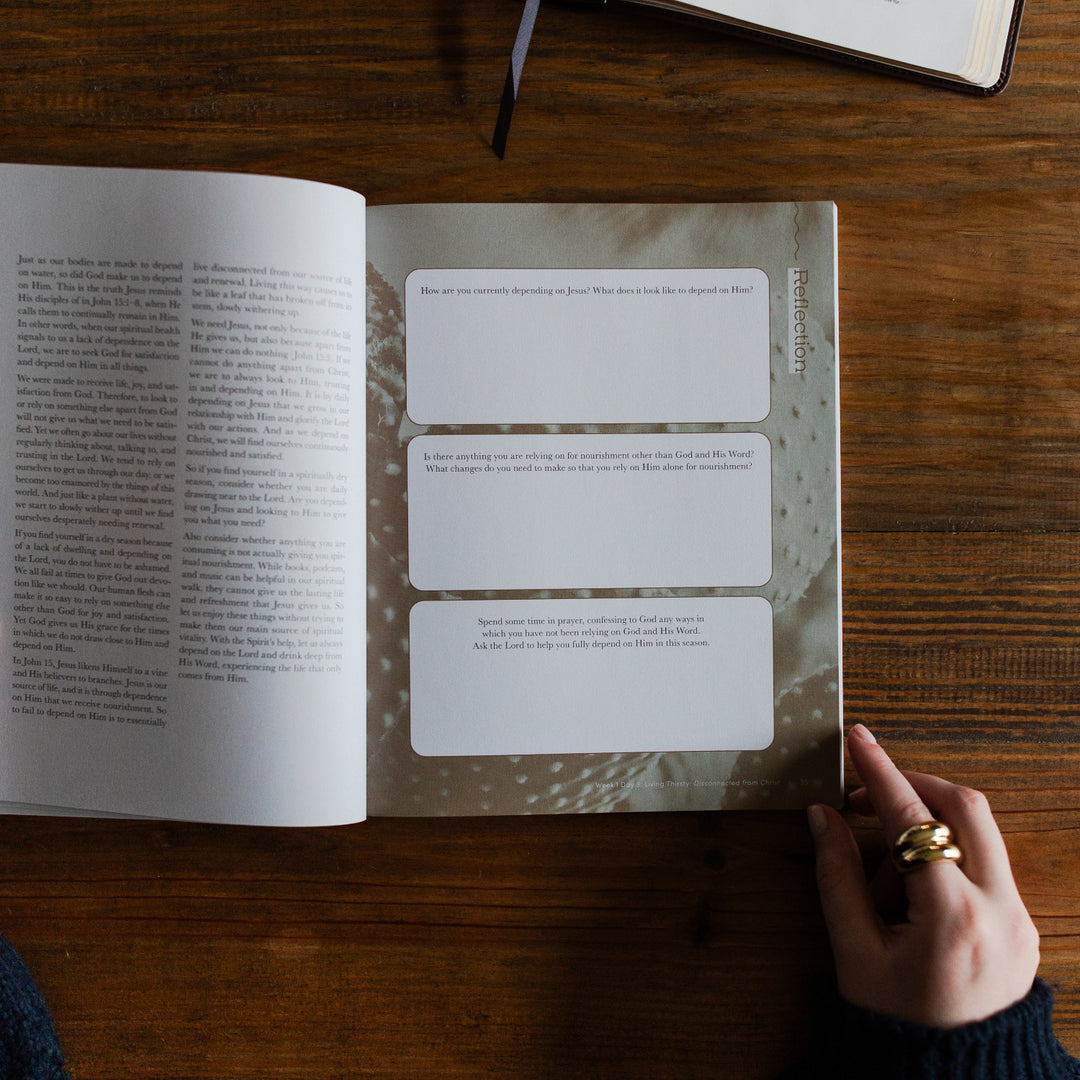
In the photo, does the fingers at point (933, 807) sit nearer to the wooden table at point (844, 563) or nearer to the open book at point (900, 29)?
the wooden table at point (844, 563)

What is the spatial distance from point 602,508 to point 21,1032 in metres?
0.45

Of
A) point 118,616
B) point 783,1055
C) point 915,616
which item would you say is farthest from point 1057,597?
point 118,616

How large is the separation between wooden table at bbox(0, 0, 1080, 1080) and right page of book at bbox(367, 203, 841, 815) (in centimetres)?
2

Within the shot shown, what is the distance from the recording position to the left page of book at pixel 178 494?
48 cm

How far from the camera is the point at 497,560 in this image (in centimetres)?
52

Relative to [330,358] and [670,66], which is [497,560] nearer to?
[330,358]

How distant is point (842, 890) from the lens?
50cm

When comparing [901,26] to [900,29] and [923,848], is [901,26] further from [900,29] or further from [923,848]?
[923,848]

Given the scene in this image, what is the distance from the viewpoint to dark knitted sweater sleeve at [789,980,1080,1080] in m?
0.44

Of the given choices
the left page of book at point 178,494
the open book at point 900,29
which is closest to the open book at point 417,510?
the left page of book at point 178,494

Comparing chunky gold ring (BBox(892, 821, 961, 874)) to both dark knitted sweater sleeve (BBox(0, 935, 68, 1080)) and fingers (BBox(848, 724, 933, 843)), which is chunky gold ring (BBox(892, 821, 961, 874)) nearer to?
fingers (BBox(848, 724, 933, 843))

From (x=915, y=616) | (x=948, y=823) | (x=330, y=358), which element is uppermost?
(x=330, y=358)

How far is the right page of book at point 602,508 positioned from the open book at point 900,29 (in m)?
0.10

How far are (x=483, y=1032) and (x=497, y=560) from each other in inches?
11.2
